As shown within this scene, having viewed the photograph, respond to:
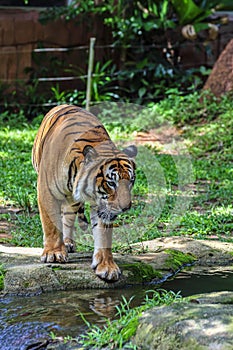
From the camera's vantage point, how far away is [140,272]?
16.4ft

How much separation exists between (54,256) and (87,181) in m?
0.62

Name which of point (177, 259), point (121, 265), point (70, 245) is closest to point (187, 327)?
point (121, 265)

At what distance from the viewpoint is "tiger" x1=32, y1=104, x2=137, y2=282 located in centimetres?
463

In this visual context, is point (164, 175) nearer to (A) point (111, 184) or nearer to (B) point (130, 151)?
(B) point (130, 151)

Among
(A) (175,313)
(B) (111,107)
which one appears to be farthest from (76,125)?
(B) (111,107)

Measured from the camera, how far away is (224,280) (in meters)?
5.04

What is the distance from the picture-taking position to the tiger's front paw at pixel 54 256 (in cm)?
497

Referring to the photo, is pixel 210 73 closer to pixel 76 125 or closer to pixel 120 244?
pixel 120 244

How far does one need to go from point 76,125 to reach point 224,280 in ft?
4.74

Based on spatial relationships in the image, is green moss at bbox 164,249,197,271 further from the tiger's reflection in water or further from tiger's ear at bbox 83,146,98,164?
tiger's ear at bbox 83,146,98,164

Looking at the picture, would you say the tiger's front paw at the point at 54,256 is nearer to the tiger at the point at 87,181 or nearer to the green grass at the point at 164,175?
the tiger at the point at 87,181

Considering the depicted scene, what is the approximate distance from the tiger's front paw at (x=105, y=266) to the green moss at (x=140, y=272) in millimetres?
140

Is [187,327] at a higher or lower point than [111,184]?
lower

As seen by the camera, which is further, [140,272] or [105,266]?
[140,272]
